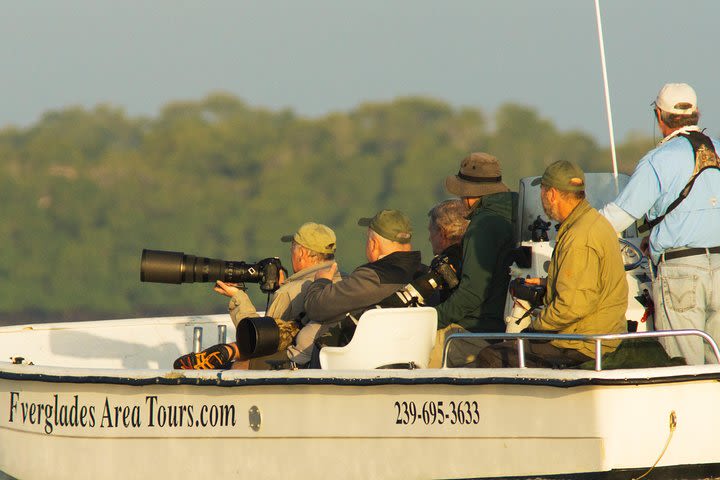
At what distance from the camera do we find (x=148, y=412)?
7.96m

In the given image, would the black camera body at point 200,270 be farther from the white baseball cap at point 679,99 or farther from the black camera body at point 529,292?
the white baseball cap at point 679,99

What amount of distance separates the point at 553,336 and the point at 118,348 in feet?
17.1

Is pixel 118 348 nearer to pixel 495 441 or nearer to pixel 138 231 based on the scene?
pixel 495 441

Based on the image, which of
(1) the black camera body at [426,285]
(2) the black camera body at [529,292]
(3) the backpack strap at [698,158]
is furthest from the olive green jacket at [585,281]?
(1) the black camera body at [426,285]

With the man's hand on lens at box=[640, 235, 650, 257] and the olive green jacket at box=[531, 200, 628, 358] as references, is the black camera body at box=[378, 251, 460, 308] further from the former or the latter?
the man's hand on lens at box=[640, 235, 650, 257]

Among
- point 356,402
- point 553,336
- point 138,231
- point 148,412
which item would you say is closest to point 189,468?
point 148,412

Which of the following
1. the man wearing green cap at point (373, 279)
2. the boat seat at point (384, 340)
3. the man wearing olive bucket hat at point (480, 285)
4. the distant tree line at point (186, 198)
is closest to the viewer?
the boat seat at point (384, 340)

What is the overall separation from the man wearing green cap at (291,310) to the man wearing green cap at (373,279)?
0.65ft

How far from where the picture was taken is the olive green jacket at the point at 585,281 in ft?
22.6

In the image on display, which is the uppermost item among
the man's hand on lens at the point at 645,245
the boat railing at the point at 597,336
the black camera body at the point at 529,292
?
the man's hand on lens at the point at 645,245

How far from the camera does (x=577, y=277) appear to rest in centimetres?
689

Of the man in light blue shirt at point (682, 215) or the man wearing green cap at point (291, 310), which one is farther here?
the man wearing green cap at point (291, 310)

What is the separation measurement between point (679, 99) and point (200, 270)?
2.87m

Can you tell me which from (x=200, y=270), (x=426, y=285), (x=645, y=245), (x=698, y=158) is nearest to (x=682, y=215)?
(x=698, y=158)
